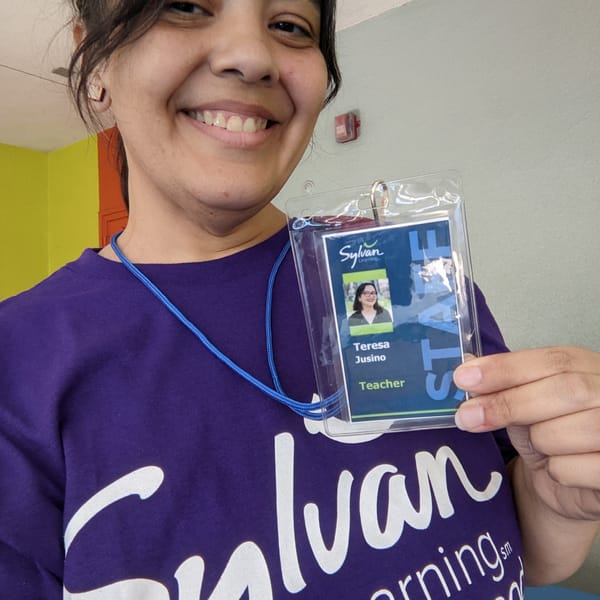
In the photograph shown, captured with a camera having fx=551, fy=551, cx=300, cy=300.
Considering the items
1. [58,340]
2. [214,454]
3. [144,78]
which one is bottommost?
[214,454]

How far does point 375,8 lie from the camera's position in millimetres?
2230

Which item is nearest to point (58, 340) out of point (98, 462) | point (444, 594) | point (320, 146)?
point (98, 462)

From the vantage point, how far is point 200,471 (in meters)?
0.54

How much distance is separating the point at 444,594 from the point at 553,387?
0.28 metres

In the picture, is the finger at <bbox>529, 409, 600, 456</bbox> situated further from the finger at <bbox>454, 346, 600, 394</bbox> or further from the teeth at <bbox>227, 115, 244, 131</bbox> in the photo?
the teeth at <bbox>227, 115, 244, 131</bbox>

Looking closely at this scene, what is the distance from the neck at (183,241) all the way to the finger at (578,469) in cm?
42

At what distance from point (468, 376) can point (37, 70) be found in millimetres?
3032

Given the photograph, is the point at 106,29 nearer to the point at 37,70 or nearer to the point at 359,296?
the point at 359,296

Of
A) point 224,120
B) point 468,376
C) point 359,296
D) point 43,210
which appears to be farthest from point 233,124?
point 43,210

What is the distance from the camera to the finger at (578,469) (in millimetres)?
508

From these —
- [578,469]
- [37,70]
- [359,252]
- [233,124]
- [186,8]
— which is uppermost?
[37,70]

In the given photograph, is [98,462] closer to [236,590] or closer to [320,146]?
[236,590]

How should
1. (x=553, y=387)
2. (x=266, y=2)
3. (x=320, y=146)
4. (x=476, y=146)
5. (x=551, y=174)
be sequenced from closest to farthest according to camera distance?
(x=553, y=387) → (x=266, y=2) → (x=551, y=174) → (x=476, y=146) → (x=320, y=146)

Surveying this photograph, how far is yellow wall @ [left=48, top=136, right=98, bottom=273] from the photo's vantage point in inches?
152
